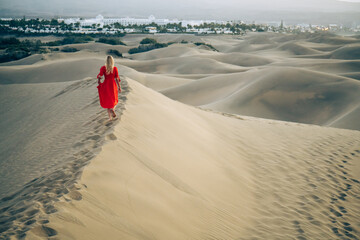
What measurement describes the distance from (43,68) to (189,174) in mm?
22668

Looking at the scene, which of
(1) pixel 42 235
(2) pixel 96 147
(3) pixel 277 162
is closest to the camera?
(1) pixel 42 235

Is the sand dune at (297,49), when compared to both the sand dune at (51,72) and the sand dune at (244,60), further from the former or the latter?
the sand dune at (51,72)

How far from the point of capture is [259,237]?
14.6ft

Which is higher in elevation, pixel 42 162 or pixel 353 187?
pixel 42 162

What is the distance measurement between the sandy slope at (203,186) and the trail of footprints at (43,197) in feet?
0.29

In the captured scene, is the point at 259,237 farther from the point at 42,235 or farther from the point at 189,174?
the point at 42,235

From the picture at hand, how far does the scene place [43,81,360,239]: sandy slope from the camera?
3736 mm

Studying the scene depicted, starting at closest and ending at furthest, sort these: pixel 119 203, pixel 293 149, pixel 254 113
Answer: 1. pixel 119 203
2. pixel 293 149
3. pixel 254 113

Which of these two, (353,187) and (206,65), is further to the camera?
(206,65)

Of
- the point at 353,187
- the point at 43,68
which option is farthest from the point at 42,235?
the point at 43,68

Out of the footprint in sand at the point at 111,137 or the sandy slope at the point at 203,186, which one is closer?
the sandy slope at the point at 203,186

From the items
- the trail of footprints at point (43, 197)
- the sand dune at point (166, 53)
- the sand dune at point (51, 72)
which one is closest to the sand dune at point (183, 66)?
the sand dune at point (51, 72)

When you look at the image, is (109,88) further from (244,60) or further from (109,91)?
(244,60)

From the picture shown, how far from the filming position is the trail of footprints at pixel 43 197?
10.8 ft
